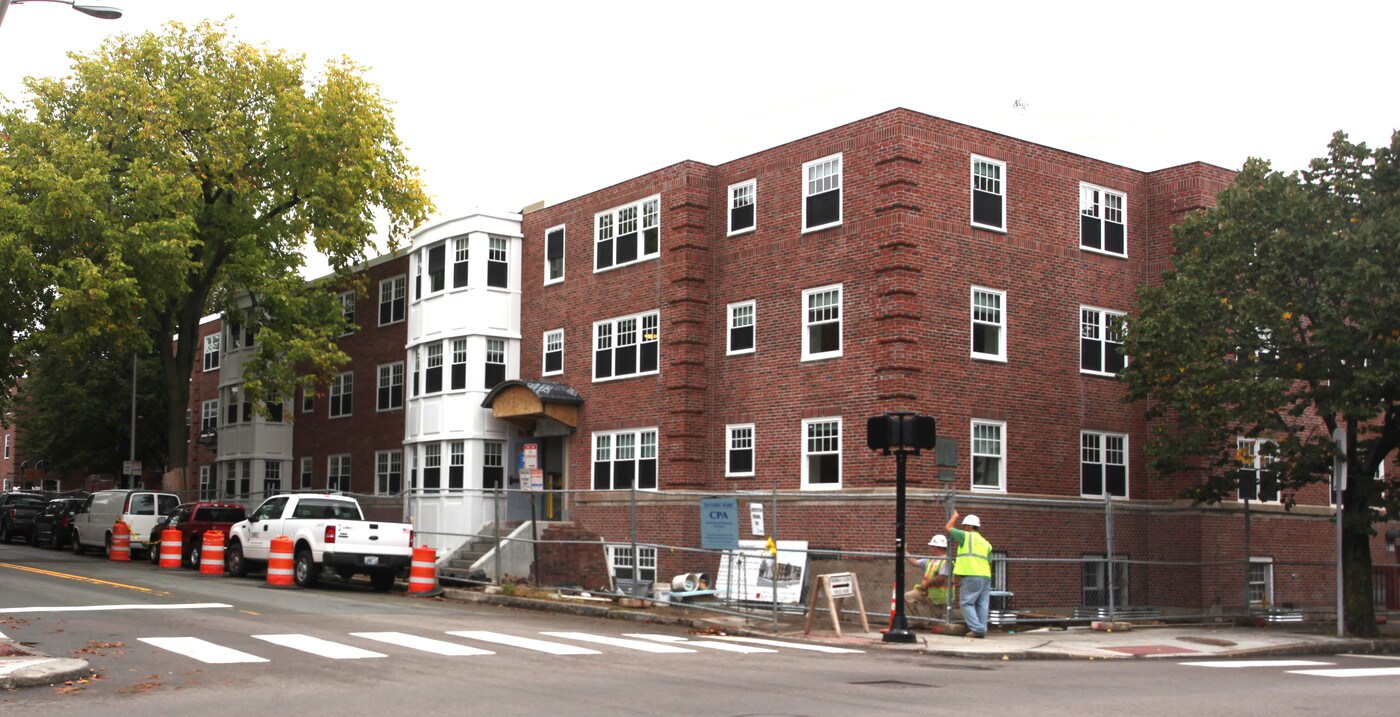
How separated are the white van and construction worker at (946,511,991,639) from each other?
2615 cm

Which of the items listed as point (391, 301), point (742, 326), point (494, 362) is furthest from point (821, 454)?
point (391, 301)

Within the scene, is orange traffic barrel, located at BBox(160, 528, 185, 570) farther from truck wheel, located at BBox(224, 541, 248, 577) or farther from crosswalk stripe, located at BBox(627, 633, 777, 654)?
crosswalk stripe, located at BBox(627, 633, 777, 654)

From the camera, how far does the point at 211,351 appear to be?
180ft

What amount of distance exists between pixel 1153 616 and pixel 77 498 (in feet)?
111

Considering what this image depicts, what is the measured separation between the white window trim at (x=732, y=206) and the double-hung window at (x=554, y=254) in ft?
20.1

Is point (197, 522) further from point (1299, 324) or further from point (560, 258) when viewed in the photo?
point (1299, 324)

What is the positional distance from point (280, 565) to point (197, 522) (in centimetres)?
830

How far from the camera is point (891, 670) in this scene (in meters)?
14.5

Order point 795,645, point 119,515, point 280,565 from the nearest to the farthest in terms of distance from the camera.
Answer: point 795,645 < point 280,565 < point 119,515

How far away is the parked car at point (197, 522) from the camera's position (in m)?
33.5

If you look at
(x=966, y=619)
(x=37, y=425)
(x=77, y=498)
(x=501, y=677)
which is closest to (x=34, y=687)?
(x=501, y=677)

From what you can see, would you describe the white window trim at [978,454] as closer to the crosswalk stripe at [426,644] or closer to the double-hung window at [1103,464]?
the double-hung window at [1103,464]

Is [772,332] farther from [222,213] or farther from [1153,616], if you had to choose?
[222,213]

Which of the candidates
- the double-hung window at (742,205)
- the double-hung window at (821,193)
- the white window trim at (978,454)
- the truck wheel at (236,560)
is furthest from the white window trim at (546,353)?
the white window trim at (978,454)
